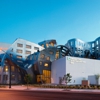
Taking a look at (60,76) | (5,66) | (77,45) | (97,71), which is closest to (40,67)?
(60,76)

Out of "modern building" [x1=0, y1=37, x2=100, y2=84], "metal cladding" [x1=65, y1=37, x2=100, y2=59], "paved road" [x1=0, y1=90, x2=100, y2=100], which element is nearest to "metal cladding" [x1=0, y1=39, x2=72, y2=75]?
"modern building" [x1=0, y1=37, x2=100, y2=84]

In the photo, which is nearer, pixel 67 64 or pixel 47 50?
pixel 67 64

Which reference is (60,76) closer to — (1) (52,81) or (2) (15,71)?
(1) (52,81)

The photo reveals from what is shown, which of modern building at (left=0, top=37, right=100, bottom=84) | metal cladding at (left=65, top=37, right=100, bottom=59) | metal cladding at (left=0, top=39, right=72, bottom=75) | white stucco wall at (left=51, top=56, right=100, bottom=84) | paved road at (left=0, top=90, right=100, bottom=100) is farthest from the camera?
metal cladding at (left=65, top=37, right=100, bottom=59)

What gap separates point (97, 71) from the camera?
6425cm

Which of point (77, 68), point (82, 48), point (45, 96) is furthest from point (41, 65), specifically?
point (82, 48)

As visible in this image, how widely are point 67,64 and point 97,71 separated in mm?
12577

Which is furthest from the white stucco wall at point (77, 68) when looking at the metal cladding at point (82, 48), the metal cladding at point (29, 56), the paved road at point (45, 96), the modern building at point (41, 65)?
the metal cladding at point (82, 48)

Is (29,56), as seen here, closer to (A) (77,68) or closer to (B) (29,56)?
(B) (29,56)

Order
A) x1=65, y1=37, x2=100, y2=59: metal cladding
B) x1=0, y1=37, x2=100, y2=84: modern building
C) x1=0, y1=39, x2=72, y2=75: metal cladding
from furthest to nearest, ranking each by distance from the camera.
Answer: x1=65, y1=37, x2=100, y2=59: metal cladding
x1=0, y1=39, x2=72, y2=75: metal cladding
x1=0, y1=37, x2=100, y2=84: modern building

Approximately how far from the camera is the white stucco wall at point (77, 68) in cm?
5966

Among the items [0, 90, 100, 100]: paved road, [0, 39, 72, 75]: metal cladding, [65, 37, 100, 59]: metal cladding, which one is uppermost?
[65, 37, 100, 59]: metal cladding

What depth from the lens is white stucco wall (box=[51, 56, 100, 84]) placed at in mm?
59656

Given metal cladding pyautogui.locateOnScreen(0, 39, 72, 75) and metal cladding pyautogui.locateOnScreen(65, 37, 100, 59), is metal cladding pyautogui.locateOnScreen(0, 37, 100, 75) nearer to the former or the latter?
metal cladding pyautogui.locateOnScreen(0, 39, 72, 75)
